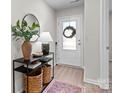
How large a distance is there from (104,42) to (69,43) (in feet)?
6.76

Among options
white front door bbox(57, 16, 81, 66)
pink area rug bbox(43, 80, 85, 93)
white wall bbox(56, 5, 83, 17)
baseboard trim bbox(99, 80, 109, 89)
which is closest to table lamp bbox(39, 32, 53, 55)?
pink area rug bbox(43, 80, 85, 93)

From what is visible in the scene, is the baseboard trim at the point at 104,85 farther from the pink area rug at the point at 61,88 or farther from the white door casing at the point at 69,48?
the white door casing at the point at 69,48

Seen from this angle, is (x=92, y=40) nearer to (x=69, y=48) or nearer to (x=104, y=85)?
(x=104, y=85)

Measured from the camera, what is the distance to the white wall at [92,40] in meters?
2.77

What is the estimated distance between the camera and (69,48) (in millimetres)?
4527

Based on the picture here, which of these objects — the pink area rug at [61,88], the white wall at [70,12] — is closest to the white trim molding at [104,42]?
the pink area rug at [61,88]

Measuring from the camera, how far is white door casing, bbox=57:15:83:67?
14.1 ft

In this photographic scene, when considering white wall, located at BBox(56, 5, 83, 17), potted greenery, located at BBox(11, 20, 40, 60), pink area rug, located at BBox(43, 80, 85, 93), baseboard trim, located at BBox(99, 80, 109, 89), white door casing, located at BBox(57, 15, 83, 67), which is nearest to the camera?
potted greenery, located at BBox(11, 20, 40, 60)

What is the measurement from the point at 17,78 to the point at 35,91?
456 mm

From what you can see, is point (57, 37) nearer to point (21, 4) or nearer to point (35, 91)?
point (21, 4)

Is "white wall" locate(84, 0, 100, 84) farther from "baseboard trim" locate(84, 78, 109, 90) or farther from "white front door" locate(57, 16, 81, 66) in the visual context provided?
"white front door" locate(57, 16, 81, 66)

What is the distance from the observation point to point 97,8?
2760mm

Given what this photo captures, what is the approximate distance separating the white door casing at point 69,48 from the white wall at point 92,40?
1.31 meters
